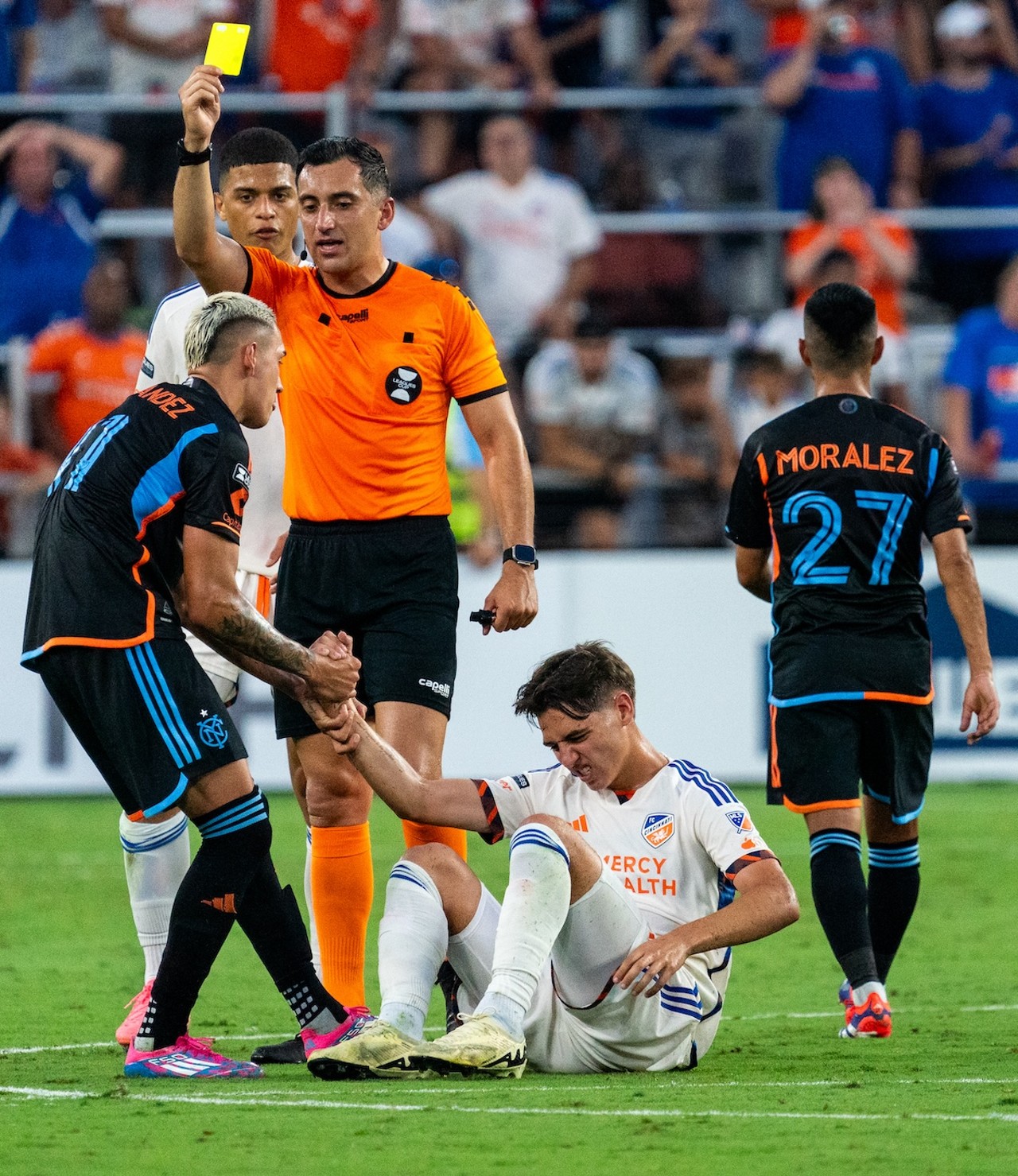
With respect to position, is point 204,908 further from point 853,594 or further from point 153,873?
point 853,594

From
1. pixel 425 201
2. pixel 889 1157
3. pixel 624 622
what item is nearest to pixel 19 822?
pixel 624 622

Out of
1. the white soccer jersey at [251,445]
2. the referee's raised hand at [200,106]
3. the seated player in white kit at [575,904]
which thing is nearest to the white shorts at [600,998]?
the seated player in white kit at [575,904]

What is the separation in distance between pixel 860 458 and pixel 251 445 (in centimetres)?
208

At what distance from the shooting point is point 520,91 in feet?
50.5

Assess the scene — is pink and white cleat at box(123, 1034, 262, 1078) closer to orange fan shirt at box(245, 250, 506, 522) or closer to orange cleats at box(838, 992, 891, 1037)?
orange fan shirt at box(245, 250, 506, 522)

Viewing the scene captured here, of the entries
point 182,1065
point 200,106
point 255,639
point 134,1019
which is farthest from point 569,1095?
point 200,106

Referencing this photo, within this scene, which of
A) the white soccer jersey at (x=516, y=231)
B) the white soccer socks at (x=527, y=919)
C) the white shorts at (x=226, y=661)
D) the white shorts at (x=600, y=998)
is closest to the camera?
the white soccer socks at (x=527, y=919)

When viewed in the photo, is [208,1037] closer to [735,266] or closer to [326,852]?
[326,852]

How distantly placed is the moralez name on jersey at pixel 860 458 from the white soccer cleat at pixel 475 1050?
6.78 feet

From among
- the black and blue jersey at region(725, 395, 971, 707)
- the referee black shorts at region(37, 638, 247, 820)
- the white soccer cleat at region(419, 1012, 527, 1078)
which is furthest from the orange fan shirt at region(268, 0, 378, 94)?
the white soccer cleat at region(419, 1012, 527, 1078)

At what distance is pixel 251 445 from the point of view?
6938mm

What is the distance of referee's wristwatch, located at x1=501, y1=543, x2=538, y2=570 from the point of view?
6.09 meters

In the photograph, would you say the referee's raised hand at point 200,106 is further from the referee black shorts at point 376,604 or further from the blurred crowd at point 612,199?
the blurred crowd at point 612,199

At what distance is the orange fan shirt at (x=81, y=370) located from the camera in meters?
13.2
